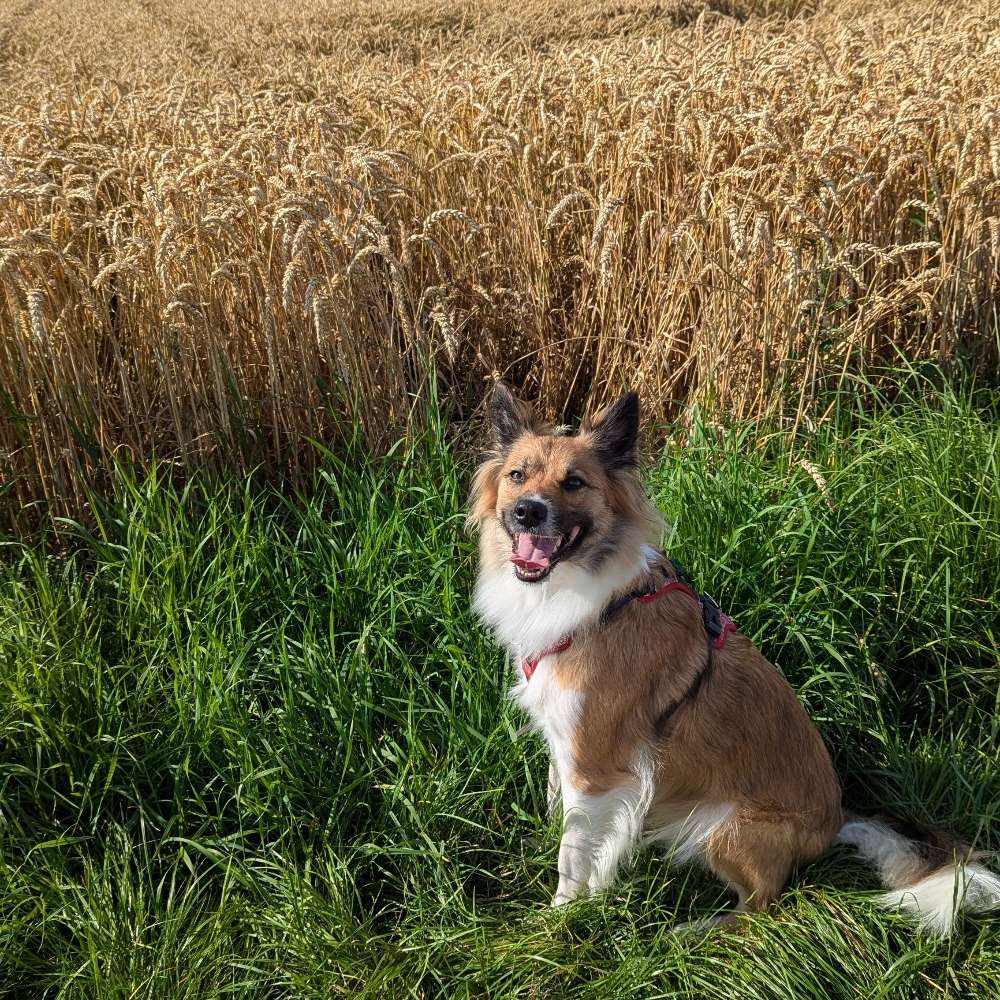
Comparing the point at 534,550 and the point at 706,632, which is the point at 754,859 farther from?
the point at 534,550

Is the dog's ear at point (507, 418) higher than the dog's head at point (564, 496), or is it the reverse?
the dog's ear at point (507, 418)

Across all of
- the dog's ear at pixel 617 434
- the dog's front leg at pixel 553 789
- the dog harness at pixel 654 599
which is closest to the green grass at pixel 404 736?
the dog's front leg at pixel 553 789

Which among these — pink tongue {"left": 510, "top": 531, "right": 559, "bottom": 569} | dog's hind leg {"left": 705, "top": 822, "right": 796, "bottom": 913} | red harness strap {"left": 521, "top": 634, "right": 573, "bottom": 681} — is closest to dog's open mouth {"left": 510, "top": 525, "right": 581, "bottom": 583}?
pink tongue {"left": 510, "top": 531, "right": 559, "bottom": 569}

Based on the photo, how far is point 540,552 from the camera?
258cm

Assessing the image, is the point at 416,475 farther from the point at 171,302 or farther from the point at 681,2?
the point at 681,2

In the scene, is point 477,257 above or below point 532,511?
above

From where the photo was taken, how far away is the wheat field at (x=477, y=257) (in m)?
3.84

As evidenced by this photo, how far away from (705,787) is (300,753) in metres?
1.34

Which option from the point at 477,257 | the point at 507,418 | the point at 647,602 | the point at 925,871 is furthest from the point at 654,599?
the point at 477,257

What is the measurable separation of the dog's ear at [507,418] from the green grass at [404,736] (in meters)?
0.76

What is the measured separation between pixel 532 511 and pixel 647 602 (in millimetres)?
471

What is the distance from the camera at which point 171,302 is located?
3502 mm

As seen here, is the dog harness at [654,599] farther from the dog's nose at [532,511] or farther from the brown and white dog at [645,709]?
Result: the dog's nose at [532,511]

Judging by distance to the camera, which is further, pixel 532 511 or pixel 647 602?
pixel 647 602
